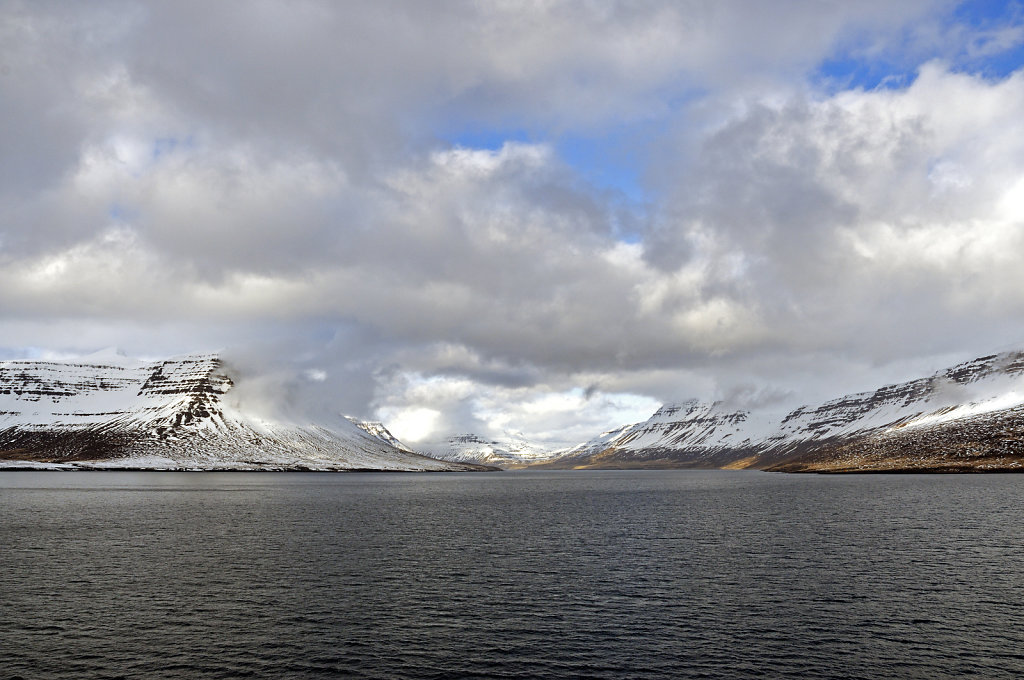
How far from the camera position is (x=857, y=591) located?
176 ft

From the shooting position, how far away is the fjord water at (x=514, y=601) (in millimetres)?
37844

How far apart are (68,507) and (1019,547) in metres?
145

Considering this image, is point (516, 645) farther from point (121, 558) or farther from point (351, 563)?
point (121, 558)

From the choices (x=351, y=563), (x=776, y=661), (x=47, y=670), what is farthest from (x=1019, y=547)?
(x=47, y=670)

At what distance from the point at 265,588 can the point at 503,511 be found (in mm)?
77508

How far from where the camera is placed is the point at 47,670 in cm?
3625

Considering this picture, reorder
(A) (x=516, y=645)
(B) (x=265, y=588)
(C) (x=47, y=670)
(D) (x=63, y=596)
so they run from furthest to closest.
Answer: (B) (x=265, y=588)
(D) (x=63, y=596)
(A) (x=516, y=645)
(C) (x=47, y=670)

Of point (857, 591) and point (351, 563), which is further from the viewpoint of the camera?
point (351, 563)

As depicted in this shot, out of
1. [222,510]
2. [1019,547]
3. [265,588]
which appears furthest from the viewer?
[222,510]

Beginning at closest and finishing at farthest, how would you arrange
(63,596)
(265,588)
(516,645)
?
(516,645), (63,596), (265,588)

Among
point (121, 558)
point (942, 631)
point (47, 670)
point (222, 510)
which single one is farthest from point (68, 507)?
point (942, 631)

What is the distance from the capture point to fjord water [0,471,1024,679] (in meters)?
37.8

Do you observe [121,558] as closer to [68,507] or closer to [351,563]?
[351,563]

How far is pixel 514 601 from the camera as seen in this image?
5112cm
